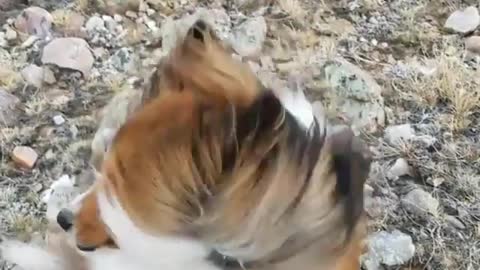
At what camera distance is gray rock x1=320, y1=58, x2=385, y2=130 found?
6.77 feet

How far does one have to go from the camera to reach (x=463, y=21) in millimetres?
2312

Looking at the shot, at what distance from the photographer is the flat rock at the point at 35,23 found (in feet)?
7.47

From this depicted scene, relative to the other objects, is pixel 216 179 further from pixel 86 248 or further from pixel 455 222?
pixel 455 222

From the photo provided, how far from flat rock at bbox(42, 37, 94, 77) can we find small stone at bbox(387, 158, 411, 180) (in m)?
0.69

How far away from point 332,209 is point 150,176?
0.84ft

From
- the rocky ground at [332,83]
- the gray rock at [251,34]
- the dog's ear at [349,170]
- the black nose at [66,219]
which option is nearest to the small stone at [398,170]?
the rocky ground at [332,83]

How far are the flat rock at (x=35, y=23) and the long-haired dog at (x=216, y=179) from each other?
3.39ft

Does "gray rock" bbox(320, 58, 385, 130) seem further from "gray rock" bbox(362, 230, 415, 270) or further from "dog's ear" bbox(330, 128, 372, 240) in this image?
"dog's ear" bbox(330, 128, 372, 240)

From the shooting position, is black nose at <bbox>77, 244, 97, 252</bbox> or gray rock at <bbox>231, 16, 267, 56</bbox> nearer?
black nose at <bbox>77, 244, 97, 252</bbox>

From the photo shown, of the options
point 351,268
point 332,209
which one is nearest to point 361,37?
point 351,268

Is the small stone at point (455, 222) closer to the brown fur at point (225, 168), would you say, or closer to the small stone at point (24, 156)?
the brown fur at point (225, 168)

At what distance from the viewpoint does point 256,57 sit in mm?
2074

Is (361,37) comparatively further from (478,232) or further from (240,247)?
(240,247)

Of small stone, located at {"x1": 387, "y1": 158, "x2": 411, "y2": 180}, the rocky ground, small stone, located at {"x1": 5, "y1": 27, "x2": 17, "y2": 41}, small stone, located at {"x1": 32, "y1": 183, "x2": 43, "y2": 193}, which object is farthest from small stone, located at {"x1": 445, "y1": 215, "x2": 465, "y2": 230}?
small stone, located at {"x1": 5, "y1": 27, "x2": 17, "y2": 41}
